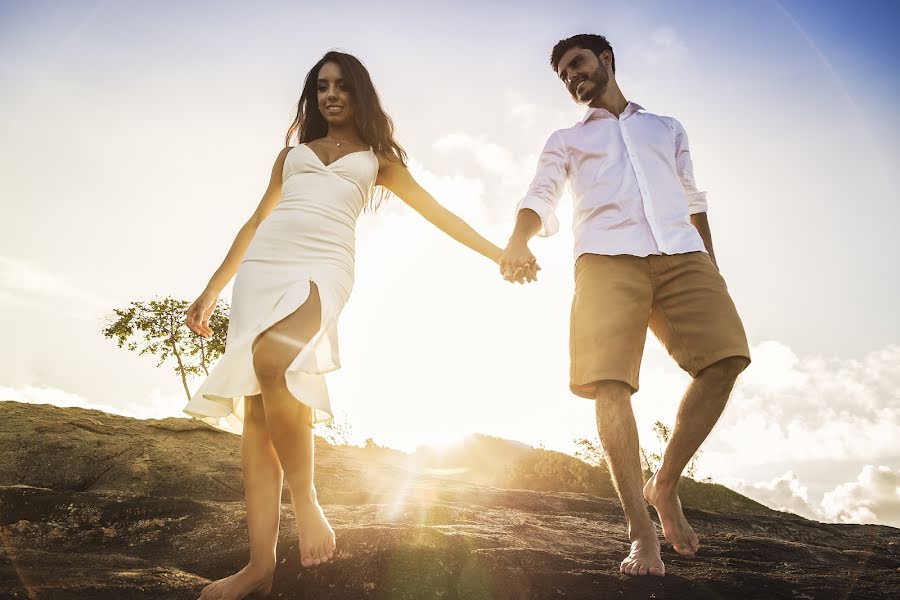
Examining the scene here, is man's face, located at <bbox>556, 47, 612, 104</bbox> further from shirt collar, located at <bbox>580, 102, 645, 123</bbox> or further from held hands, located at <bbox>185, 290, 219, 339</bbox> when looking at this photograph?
held hands, located at <bbox>185, 290, 219, 339</bbox>

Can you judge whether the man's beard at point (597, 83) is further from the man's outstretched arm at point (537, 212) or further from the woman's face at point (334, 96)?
the woman's face at point (334, 96)

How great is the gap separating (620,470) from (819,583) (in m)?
0.90

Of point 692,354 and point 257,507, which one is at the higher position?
point 692,354

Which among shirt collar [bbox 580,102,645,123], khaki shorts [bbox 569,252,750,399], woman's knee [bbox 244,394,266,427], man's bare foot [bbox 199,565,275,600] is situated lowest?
man's bare foot [bbox 199,565,275,600]

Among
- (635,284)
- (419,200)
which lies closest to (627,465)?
(635,284)

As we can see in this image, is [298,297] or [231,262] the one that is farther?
[231,262]

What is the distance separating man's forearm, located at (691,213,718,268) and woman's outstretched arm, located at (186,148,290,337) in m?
2.44

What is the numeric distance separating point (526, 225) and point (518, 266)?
1.00ft

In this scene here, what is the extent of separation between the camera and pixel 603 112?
376cm

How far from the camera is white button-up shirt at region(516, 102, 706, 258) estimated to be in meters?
3.28

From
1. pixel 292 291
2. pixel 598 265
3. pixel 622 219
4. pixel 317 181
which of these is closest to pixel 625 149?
pixel 622 219

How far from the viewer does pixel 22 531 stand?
320cm

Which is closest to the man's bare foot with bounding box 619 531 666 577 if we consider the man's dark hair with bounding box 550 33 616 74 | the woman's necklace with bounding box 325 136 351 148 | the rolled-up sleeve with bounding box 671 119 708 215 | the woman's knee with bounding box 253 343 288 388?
the woman's knee with bounding box 253 343 288 388

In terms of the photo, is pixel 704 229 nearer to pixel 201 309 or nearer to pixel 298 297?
pixel 298 297
